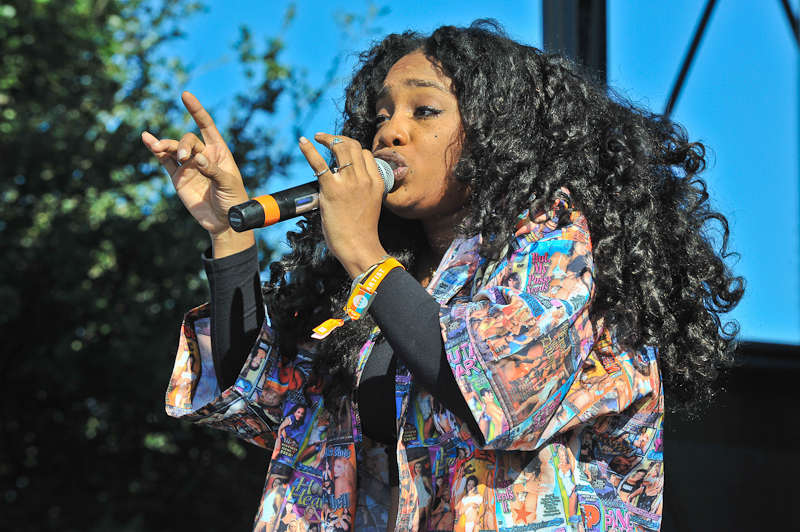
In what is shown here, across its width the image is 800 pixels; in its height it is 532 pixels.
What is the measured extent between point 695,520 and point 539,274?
3.79 feet

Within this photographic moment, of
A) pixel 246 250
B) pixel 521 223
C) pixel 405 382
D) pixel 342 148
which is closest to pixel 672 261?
pixel 521 223

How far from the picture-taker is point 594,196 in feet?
3.82

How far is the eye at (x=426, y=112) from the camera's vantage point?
1251 mm

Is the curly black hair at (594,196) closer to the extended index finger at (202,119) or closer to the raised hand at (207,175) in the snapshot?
the raised hand at (207,175)

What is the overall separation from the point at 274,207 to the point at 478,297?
34cm

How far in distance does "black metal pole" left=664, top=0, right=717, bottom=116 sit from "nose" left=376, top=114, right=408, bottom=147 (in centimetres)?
100

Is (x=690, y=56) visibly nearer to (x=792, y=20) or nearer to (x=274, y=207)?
(x=792, y=20)

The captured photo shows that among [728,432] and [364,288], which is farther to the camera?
[728,432]

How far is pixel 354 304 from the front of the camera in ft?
3.18

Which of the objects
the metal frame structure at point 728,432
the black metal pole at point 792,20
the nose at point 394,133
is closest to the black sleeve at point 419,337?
the nose at point 394,133

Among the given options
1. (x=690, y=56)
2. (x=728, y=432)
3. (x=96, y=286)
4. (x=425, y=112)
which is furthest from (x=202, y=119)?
(x=96, y=286)

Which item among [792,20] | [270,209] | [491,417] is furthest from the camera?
[792,20]

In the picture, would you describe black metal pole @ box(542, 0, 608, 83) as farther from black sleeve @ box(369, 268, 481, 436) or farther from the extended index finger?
black sleeve @ box(369, 268, 481, 436)

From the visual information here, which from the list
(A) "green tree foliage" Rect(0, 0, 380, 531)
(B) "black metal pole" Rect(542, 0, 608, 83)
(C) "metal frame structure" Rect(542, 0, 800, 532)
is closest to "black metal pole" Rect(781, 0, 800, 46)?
(C) "metal frame structure" Rect(542, 0, 800, 532)
